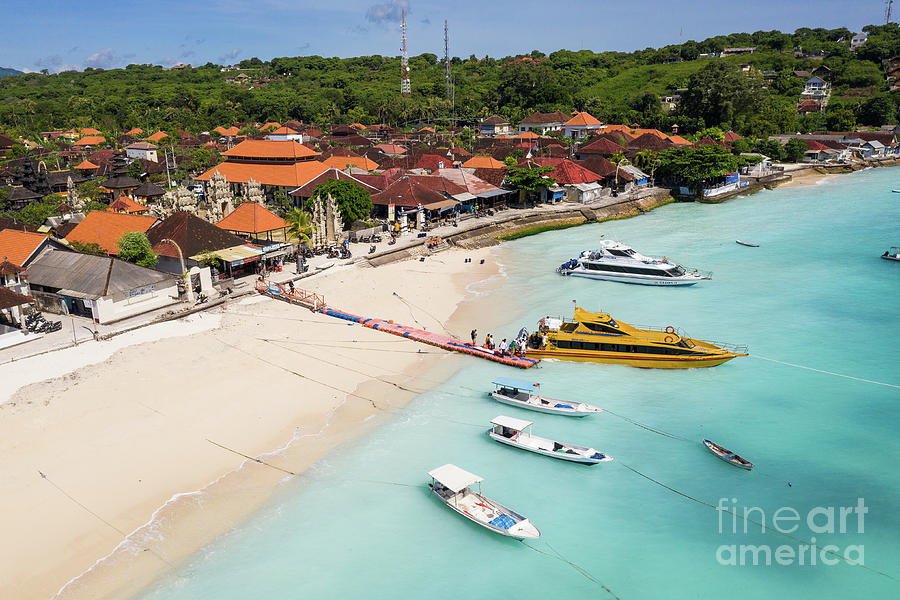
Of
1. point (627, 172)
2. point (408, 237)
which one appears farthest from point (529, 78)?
point (408, 237)

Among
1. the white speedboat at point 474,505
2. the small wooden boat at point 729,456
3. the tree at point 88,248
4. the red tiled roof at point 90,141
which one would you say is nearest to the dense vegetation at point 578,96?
the red tiled roof at point 90,141

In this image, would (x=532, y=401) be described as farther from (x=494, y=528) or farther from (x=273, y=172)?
(x=273, y=172)

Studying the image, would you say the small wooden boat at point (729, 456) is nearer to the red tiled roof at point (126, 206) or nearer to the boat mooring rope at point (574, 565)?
the boat mooring rope at point (574, 565)

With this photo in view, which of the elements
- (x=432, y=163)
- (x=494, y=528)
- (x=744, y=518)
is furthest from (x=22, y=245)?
(x=432, y=163)

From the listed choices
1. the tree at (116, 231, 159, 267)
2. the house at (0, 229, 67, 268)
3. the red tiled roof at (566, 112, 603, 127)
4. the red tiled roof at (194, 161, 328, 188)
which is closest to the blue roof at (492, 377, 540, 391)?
the tree at (116, 231, 159, 267)

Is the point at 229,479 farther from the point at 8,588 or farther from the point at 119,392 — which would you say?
the point at 119,392

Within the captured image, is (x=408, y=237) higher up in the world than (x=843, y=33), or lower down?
lower down

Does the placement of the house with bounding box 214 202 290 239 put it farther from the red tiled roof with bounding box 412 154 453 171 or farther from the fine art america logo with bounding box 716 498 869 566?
the fine art america logo with bounding box 716 498 869 566
